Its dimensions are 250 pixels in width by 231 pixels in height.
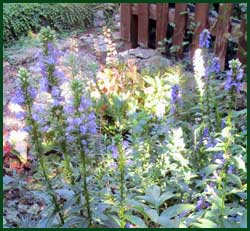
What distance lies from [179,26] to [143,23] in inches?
24.6

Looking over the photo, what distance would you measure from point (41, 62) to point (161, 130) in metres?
1.24

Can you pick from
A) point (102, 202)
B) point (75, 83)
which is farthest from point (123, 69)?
point (75, 83)

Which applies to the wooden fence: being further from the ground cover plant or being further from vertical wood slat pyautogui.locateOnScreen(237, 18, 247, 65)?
the ground cover plant

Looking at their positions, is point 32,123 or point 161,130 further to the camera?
point 161,130

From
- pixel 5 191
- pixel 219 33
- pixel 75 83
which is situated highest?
pixel 75 83

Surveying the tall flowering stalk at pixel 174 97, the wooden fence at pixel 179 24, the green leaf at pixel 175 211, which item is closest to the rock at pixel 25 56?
the wooden fence at pixel 179 24

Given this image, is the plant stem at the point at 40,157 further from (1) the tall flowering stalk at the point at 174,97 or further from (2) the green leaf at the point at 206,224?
(1) the tall flowering stalk at the point at 174,97

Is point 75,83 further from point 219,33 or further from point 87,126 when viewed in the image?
point 219,33

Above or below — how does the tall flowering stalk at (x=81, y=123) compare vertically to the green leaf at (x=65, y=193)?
above

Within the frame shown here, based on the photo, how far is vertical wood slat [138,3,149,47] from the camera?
531 centimetres

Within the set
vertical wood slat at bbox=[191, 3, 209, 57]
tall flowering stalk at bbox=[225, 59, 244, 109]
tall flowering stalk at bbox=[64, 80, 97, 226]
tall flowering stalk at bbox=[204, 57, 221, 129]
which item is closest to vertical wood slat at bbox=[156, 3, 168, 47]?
vertical wood slat at bbox=[191, 3, 209, 57]

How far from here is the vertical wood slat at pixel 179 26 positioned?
484 centimetres

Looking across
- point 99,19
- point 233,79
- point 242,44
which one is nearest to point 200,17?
point 242,44

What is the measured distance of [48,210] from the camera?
2277 millimetres
